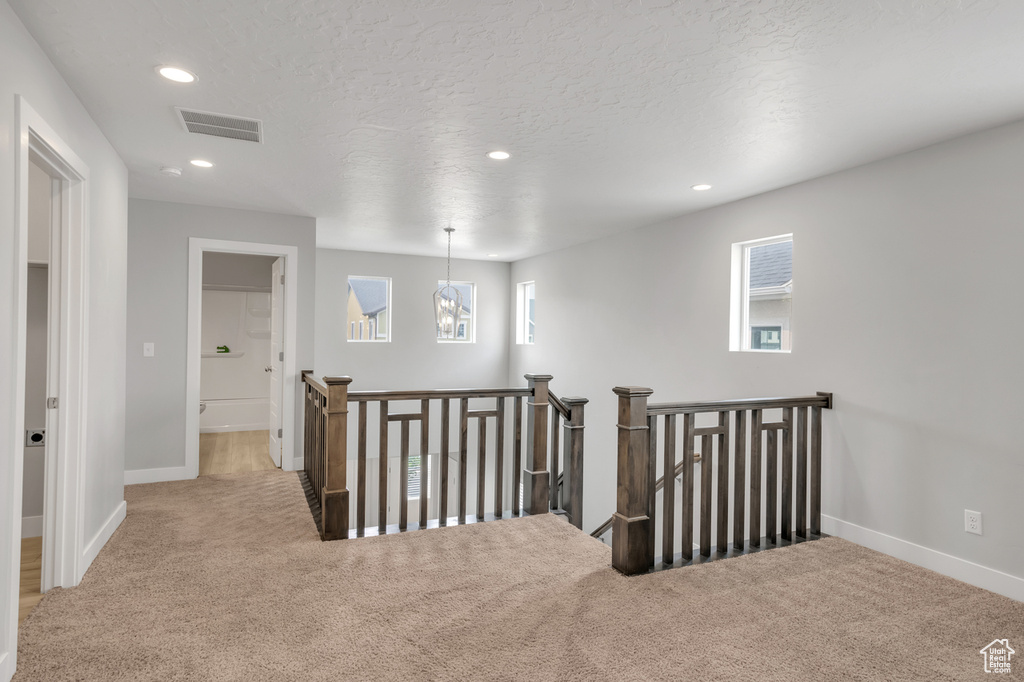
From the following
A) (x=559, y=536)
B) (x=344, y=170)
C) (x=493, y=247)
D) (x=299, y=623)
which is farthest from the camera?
(x=493, y=247)

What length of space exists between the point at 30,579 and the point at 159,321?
7.95 ft

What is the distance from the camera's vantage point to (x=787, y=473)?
3477mm

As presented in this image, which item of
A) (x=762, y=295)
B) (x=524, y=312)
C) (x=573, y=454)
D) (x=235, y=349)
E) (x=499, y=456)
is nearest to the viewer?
(x=499, y=456)

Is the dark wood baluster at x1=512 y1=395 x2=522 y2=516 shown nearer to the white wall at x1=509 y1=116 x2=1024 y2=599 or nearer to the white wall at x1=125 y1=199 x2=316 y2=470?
the white wall at x1=509 y1=116 x2=1024 y2=599

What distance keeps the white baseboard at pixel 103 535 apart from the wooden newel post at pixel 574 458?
Answer: 2709 millimetres

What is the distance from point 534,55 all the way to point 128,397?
433 cm

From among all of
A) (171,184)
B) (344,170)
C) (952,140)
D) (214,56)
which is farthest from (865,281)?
(171,184)

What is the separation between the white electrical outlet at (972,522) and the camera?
289 centimetres

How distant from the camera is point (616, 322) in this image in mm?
5832

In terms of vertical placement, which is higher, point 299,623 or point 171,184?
point 171,184

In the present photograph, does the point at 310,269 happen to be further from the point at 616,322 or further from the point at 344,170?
the point at 616,322

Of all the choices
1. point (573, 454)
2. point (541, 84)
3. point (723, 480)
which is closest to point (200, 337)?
point (573, 454)

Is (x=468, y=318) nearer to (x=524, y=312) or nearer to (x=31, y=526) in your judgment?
(x=524, y=312)

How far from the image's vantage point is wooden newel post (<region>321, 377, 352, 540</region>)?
3.30m
